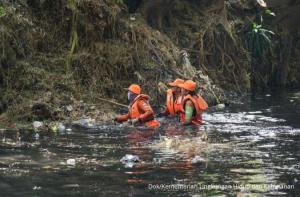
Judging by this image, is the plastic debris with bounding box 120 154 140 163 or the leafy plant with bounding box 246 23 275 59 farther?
the leafy plant with bounding box 246 23 275 59

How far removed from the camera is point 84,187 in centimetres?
905

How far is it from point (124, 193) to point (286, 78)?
20.0 m

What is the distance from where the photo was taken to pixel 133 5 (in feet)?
75.0

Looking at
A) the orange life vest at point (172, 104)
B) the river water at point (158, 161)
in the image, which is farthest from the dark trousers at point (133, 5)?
the river water at point (158, 161)

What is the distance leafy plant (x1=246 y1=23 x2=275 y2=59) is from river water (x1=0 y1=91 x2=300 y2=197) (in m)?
9.58

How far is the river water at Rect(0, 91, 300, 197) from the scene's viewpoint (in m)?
9.02

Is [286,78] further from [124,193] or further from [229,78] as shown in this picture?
[124,193]

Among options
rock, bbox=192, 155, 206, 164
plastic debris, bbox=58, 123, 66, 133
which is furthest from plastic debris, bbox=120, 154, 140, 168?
plastic debris, bbox=58, 123, 66, 133

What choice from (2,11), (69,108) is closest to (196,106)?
(69,108)

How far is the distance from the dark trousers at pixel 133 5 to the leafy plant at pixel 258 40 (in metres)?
4.96

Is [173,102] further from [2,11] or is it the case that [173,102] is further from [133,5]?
[133,5]

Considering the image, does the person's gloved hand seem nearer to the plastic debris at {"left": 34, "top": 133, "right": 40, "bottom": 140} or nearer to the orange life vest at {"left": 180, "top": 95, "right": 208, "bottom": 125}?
the orange life vest at {"left": 180, "top": 95, "right": 208, "bottom": 125}

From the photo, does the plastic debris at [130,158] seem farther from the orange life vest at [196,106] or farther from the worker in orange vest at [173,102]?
the worker in orange vest at [173,102]

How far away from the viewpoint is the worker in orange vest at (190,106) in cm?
1538
